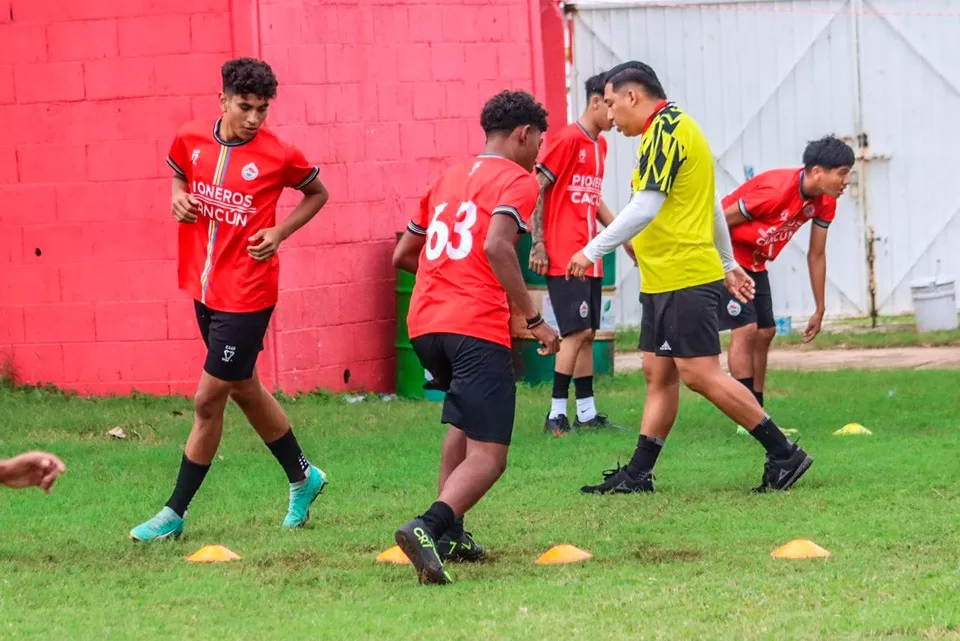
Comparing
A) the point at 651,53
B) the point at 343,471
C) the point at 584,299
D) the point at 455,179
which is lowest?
the point at 343,471

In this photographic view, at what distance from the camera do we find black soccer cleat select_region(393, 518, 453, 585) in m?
5.78

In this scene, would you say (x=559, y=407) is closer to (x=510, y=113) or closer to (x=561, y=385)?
(x=561, y=385)

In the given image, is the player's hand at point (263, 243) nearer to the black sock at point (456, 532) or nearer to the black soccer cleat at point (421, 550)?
the black sock at point (456, 532)

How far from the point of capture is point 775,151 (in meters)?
15.9

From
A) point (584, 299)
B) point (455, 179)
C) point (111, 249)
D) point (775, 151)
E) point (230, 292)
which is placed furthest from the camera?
point (775, 151)

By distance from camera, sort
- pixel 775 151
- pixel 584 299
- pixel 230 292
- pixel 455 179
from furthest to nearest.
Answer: pixel 775 151 → pixel 584 299 → pixel 230 292 → pixel 455 179

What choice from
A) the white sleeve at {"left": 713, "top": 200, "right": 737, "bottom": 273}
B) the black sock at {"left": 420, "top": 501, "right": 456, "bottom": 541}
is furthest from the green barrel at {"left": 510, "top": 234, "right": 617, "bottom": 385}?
the black sock at {"left": 420, "top": 501, "right": 456, "bottom": 541}

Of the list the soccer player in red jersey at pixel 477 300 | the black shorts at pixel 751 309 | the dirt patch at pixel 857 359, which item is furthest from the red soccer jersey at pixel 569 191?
the soccer player in red jersey at pixel 477 300

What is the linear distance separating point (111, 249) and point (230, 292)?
16.8ft

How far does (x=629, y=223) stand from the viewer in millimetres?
7176

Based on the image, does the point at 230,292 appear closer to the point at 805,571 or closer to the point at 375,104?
the point at 805,571

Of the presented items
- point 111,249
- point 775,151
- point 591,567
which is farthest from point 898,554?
point 775,151

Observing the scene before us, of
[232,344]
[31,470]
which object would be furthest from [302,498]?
[31,470]

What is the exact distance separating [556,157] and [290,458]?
361cm
